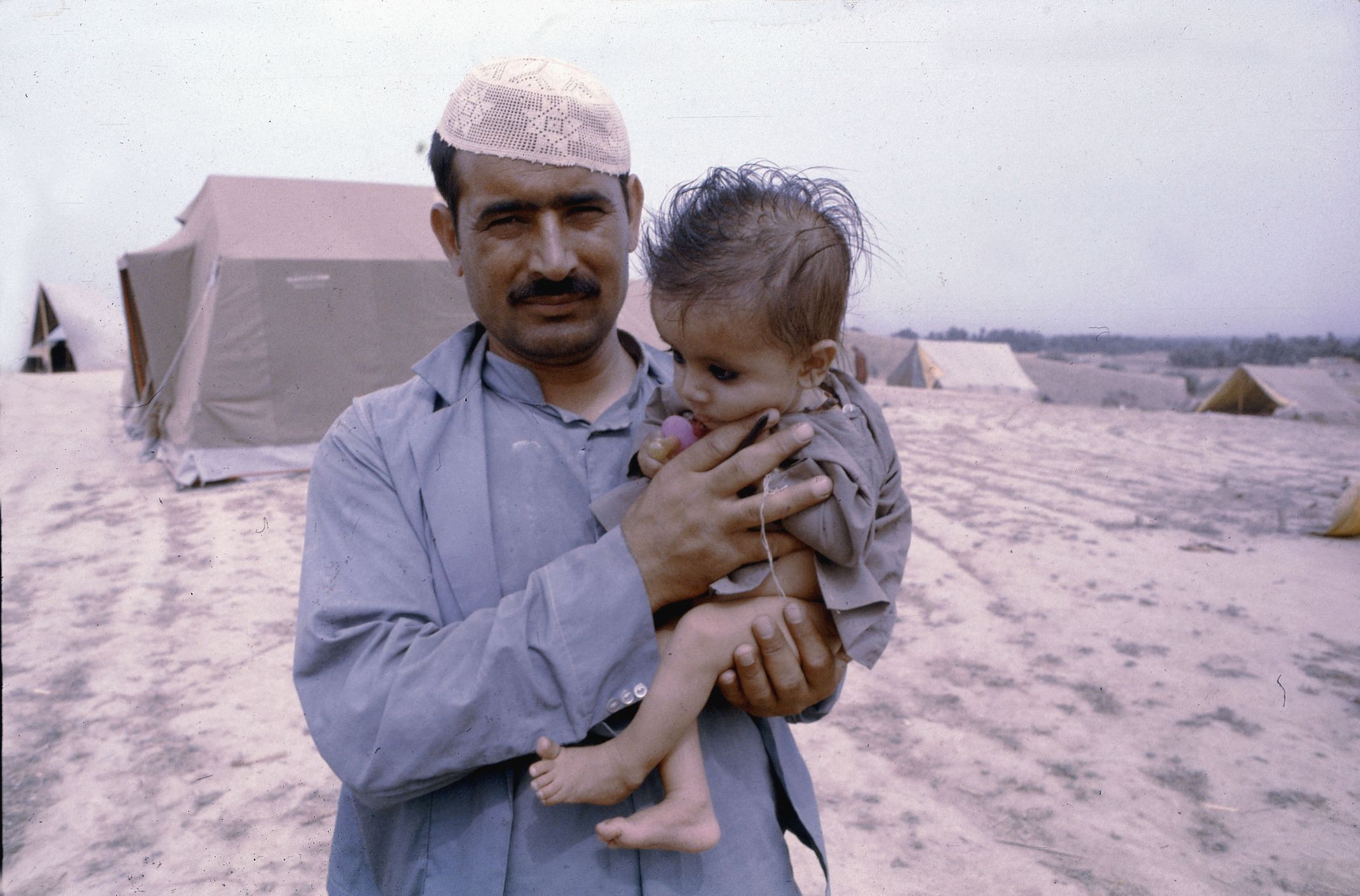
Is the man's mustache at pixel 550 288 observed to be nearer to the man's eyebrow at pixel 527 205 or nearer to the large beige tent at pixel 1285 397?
the man's eyebrow at pixel 527 205

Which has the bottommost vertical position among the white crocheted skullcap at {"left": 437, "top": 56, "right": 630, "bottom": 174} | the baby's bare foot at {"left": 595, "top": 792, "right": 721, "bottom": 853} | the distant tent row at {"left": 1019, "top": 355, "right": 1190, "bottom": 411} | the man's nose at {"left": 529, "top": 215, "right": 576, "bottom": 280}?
the distant tent row at {"left": 1019, "top": 355, "right": 1190, "bottom": 411}

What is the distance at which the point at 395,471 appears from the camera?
1.55m

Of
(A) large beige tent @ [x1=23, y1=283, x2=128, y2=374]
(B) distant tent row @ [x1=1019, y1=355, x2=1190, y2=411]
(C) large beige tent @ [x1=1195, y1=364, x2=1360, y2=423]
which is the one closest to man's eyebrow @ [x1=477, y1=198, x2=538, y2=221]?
(C) large beige tent @ [x1=1195, y1=364, x2=1360, y2=423]

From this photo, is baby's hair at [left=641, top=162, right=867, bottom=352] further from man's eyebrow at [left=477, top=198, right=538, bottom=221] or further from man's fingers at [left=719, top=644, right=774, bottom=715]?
man's fingers at [left=719, top=644, right=774, bottom=715]

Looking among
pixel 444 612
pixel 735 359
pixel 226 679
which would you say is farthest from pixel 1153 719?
pixel 226 679

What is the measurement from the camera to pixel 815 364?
173 cm

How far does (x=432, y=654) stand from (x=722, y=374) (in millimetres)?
779

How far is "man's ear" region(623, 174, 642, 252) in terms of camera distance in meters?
1.89

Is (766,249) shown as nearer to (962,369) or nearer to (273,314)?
(273,314)

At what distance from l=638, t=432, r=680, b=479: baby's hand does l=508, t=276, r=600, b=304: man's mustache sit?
35cm

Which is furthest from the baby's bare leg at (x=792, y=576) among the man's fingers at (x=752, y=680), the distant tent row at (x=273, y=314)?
the distant tent row at (x=273, y=314)

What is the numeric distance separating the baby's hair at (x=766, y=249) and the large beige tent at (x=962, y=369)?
64.8 feet

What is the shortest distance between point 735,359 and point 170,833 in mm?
3197

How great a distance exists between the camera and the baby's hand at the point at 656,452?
1.62 meters
